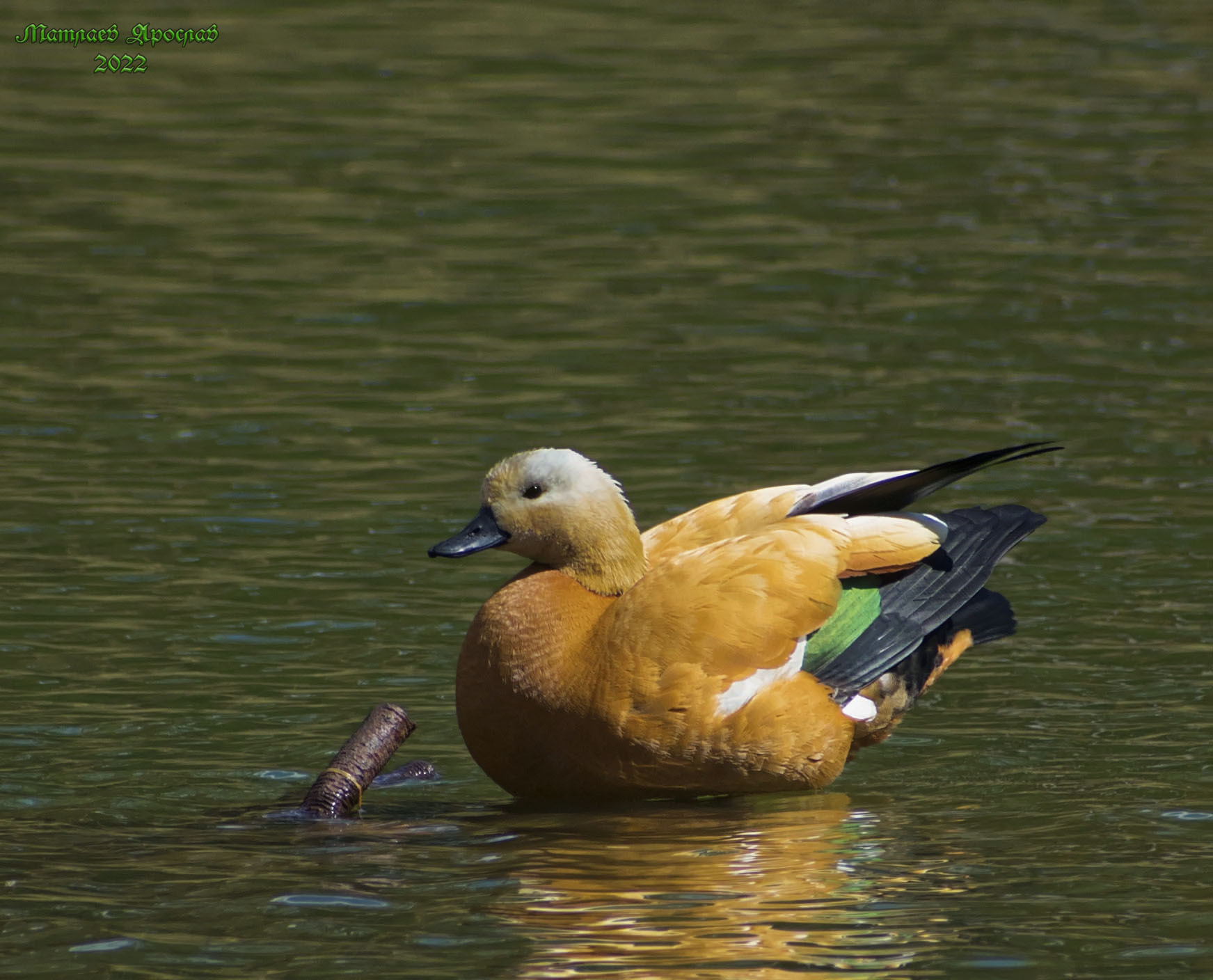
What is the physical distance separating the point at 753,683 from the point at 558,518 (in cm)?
98

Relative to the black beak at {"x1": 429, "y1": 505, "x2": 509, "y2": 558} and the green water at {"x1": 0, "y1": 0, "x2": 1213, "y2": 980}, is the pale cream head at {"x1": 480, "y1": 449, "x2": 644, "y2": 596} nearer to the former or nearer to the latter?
the black beak at {"x1": 429, "y1": 505, "x2": 509, "y2": 558}

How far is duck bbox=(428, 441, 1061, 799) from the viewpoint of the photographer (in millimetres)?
8383

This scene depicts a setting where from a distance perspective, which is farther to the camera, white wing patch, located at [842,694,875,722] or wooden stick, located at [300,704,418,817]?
white wing patch, located at [842,694,875,722]

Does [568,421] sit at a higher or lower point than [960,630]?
higher

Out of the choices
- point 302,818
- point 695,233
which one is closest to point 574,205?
point 695,233

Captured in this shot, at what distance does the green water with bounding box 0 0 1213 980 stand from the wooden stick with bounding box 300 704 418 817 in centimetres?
12

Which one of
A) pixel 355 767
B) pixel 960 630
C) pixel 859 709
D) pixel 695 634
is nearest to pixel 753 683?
pixel 695 634

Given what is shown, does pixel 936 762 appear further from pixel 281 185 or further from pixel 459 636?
pixel 281 185

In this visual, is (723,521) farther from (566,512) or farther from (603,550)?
(566,512)

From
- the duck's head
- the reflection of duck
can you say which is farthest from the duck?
the reflection of duck

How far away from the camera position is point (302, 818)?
27.5 ft

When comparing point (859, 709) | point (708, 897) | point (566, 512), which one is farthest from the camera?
point (859, 709)

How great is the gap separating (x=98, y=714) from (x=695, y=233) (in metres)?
9.25

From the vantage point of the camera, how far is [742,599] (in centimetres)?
856
